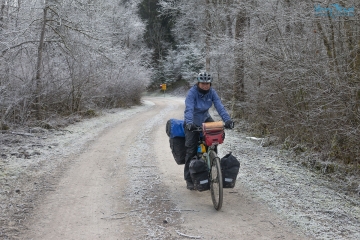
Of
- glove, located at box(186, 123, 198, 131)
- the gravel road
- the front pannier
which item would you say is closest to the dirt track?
the gravel road

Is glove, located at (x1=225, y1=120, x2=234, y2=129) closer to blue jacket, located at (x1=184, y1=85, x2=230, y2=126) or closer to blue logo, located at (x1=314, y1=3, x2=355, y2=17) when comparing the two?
blue jacket, located at (x1=184, y1=85, x2=230, y2=126)

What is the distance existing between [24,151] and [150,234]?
5.65m

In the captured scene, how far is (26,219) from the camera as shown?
15.4 feet

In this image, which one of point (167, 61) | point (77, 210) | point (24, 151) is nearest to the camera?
point (77, 210)

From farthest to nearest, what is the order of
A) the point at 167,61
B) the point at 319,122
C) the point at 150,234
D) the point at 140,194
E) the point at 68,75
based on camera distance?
the point at 167,61 → the point at 68,75 → the point at 319,122 → the point at 140,194 → the point at 150,234

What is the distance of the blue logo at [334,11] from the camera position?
6.39 meters

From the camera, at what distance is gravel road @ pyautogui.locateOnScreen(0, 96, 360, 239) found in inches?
172

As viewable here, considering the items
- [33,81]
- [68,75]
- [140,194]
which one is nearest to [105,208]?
[140,194]

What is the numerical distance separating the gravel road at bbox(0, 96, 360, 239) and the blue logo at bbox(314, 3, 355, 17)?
321cm

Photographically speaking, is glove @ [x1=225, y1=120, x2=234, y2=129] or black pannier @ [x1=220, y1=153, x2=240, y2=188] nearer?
black pannier @ [x1=220, y1=153, x2=240, y2=188]

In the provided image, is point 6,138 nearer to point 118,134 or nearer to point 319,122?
point 118,134

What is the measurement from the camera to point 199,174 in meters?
5.25

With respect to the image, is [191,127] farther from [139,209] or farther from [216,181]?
[139,209]

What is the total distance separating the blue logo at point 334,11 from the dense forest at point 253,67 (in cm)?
2
